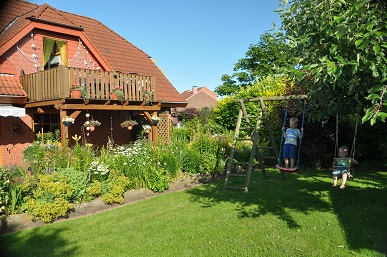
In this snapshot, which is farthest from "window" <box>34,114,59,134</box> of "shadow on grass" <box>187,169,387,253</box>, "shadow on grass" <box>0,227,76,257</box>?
"shadow on grass" <box>0,227,76,257</box>

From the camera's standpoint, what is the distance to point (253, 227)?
19.6 ft

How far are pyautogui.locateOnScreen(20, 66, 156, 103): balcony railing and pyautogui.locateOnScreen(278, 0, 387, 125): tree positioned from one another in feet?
26.4

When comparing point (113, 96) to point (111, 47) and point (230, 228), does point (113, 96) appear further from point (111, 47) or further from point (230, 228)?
point (230, 228)

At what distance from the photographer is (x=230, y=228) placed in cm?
602

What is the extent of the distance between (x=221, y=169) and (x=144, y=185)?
3.54 metres

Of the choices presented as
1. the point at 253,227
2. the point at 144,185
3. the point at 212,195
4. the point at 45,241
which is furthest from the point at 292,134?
the point at 45,241

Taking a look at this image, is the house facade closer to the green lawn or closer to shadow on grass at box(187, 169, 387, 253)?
the green lawn

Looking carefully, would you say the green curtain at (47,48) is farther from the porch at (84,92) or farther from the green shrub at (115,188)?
the green shrub at (115,188)

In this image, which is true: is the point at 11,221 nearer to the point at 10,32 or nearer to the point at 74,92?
the point at 74,92

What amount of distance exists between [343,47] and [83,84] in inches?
364

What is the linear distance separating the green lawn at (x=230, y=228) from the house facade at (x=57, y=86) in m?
4.12

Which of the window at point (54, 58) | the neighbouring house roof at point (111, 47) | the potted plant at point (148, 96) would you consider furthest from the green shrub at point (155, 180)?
the window at point (54, 58)

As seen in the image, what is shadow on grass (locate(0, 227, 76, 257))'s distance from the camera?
17.1 feet

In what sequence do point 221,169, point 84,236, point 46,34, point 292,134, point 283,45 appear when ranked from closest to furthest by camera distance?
point 283,45
point 84,236
point 292,134
point 221,169
point 46,34
